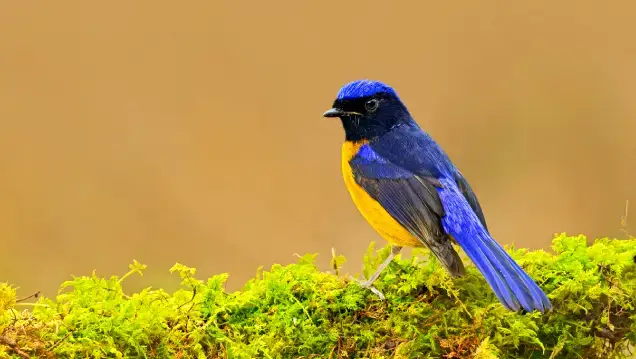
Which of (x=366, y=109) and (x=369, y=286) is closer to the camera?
(x=369, y=286)

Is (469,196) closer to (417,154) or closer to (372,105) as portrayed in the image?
(417,154)

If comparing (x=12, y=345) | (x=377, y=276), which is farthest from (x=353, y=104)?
(x=12, y=345)

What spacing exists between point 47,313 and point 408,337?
1.41 m

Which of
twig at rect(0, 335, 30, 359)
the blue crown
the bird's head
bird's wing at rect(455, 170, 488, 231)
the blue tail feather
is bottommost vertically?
the blue tail feather

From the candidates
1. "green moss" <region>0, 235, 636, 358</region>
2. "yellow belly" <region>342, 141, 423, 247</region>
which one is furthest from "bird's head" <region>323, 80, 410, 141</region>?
"green moss" <region>0, 235, 636, 358</region>

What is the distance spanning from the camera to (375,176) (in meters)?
3.87

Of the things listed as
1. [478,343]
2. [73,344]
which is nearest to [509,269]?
[478,343]

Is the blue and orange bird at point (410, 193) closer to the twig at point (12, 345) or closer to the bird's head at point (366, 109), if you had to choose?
the bird's head at point (366, 109)

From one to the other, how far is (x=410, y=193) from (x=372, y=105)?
771mm

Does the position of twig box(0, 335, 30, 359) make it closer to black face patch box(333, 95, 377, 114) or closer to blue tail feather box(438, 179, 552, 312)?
blue tail feather box(438, 179, 552, 312)

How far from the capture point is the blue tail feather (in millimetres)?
2840

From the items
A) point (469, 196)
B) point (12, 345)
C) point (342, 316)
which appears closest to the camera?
point (12, 345)

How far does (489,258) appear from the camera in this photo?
125 inches

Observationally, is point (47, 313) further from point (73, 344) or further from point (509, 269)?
point (509, 269)
